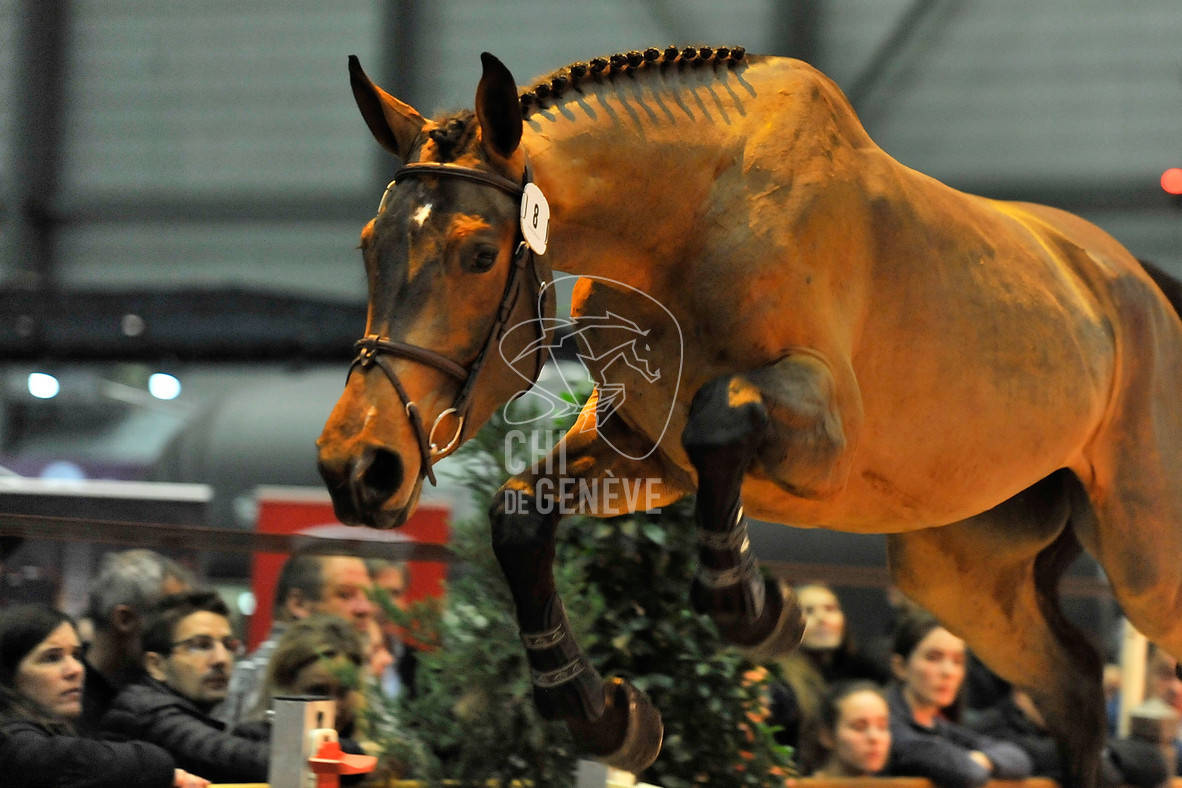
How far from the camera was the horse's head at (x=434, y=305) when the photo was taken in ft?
6.22

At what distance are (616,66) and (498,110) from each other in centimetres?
40

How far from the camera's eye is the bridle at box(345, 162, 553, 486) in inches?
76.5

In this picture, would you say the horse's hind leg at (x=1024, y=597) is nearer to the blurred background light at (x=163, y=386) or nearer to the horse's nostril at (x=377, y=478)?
the horse's nostril at (x=377, y=478)

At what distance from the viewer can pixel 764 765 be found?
3.52 meters

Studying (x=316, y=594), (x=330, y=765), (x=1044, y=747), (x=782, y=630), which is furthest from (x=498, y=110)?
(x=1044, y=747)

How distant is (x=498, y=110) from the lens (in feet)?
6.64

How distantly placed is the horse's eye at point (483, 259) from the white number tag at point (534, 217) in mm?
60

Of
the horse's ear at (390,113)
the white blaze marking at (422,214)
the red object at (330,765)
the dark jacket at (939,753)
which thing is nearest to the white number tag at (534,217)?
the white blaze marking at (422,214)

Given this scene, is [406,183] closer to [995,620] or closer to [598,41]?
[995,620]

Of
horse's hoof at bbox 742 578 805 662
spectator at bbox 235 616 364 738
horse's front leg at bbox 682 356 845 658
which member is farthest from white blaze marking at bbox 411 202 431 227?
spectator at bbox 235 616 364 738

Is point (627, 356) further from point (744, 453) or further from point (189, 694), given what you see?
→ point (189, 694)

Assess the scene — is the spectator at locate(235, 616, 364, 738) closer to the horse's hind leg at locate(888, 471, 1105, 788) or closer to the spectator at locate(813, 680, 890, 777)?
the horse's hind leg at locate(888, 471, 1105, 788)

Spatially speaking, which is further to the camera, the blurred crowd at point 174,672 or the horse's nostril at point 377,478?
the blurred crowd at point 174,672

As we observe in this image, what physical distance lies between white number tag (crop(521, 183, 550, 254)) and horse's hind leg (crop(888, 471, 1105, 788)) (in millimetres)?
1538
